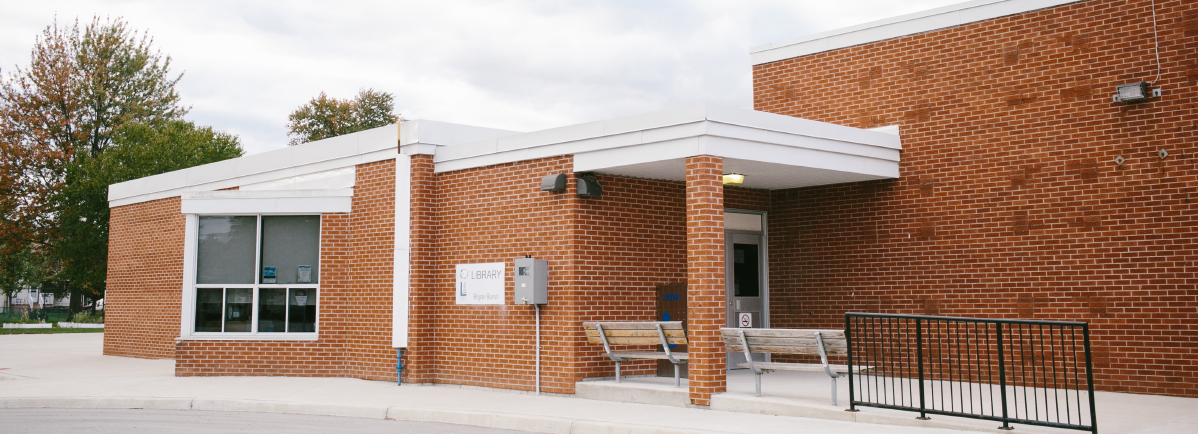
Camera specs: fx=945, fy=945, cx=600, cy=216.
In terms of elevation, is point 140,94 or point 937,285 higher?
point 140,94

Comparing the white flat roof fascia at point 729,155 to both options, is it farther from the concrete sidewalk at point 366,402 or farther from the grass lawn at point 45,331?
the grass lawn at point 45,331

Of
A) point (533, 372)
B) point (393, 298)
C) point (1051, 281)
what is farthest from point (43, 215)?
point (1051, 281)

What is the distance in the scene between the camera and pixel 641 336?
11.3 meters

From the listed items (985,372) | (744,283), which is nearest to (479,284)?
(744,283)

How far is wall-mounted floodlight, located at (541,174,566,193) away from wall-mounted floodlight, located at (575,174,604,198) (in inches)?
7.0

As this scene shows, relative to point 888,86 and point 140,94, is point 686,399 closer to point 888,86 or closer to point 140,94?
point 888,86

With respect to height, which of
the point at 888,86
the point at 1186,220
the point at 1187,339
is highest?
the point at 888,86

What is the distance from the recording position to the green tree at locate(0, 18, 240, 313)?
36.6 meters

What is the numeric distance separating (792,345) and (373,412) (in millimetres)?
4800

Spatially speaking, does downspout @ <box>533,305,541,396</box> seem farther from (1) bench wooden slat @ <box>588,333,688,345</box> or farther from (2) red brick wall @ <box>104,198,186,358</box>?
(2) red brick wall @ <box>104,198,186,358</box>

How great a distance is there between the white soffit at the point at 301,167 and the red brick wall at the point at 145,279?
2.87ft

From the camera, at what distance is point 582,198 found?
12102 mm

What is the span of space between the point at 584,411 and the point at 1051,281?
20.3 ft

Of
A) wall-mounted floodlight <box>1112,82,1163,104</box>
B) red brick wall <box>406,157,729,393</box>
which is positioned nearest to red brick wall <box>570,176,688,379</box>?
red brick wall <box>406,157,729,393</box>
